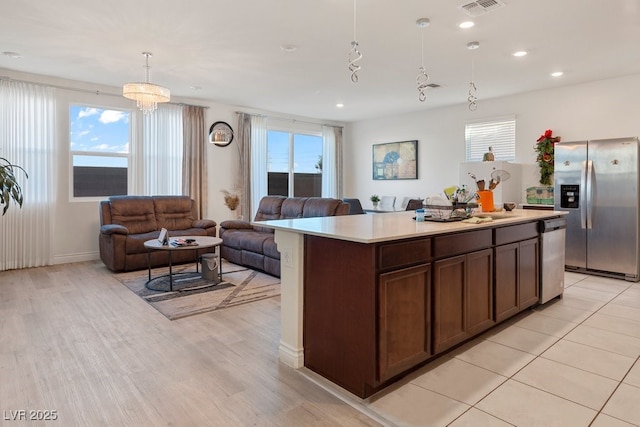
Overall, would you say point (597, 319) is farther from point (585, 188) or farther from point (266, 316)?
point (266, 316)

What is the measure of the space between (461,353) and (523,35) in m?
3.13

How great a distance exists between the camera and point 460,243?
2.58m

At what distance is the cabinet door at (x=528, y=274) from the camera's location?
3.31m

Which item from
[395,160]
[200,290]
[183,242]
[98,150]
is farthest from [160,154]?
[395,160]

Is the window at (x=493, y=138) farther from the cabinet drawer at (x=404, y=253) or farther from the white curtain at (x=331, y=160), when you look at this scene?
the cabinet drawer at (x=404, y=253)

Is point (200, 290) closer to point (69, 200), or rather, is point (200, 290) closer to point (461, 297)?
point (461, 297)

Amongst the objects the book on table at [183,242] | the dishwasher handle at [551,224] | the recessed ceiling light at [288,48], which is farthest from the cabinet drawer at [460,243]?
the book on table at [183,242]

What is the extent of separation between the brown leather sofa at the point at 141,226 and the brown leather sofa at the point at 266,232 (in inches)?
18.0

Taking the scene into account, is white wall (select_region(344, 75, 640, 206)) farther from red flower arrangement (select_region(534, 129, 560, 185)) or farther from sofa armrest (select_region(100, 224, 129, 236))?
sofa armrest (select_region(100, 224, 129, 236))

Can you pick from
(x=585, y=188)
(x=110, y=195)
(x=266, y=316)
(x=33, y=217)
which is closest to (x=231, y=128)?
(x=110, y=195)

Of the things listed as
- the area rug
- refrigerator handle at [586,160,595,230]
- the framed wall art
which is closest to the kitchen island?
the area rug

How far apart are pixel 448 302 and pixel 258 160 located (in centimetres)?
586

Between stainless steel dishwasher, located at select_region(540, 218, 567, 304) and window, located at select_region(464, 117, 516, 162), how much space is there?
108 inches

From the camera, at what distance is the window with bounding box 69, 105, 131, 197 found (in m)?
5.88
